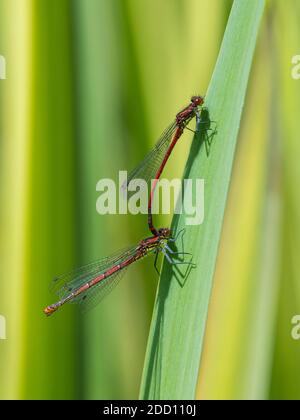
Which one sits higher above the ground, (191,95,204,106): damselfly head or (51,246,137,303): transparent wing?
(191,95,204,106): damselfly head

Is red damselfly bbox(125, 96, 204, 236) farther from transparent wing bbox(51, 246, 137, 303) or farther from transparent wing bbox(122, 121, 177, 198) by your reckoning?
transparent wing bbox(51, 246, 137, 303)

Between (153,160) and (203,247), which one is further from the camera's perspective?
(153,160)

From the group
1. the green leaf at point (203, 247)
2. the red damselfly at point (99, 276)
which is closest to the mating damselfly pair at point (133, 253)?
the red damselfly at point (99, 276)

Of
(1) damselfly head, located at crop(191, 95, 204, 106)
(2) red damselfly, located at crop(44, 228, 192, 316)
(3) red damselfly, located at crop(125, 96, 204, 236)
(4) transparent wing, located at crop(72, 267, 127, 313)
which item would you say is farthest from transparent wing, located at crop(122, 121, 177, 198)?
(4) transparent wing, located at crop(72, 267, 127, 313)

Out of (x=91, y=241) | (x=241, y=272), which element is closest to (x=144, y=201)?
(x=91, y=241)

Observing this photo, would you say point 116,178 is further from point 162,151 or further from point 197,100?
point 197,100

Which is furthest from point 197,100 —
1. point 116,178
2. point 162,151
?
point 116,178
